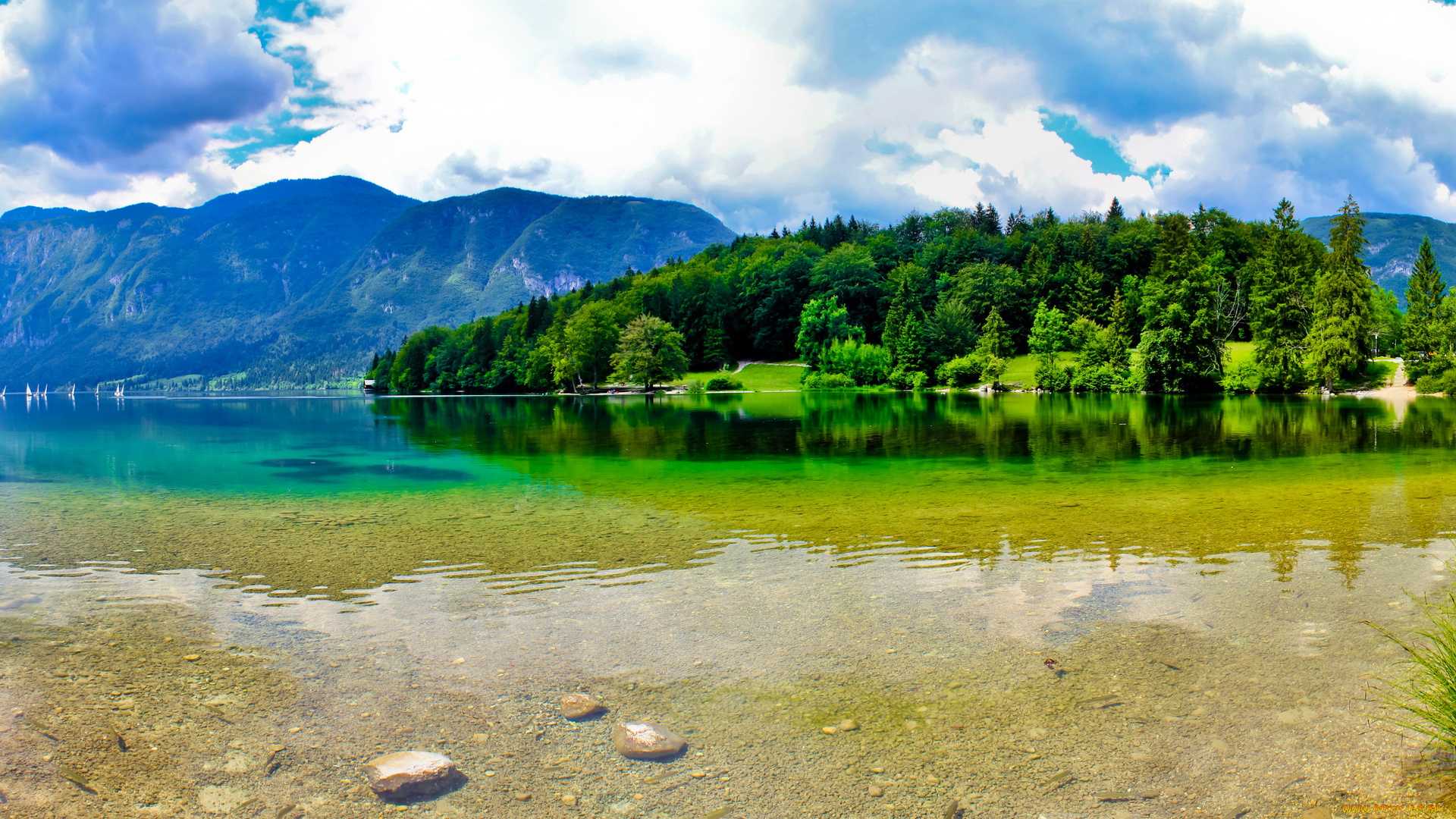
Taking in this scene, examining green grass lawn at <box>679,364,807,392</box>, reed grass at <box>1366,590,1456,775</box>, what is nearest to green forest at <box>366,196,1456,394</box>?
green grass lawn at <box>679,364,807,392</box>

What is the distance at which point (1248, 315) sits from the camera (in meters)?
103

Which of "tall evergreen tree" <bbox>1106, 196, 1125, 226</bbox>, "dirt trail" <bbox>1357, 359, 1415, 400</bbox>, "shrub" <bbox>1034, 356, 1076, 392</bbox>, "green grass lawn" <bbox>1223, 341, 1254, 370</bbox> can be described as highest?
"tall evergreen tree" <bbox>1106, 196, 1125, 226</bbox>

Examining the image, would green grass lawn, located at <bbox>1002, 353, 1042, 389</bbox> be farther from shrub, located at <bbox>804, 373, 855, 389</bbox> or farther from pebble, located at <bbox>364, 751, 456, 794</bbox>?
pebble, located at <bbox>364, 751, 456, 794</bbox>

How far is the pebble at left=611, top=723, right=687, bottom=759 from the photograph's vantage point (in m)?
6.14

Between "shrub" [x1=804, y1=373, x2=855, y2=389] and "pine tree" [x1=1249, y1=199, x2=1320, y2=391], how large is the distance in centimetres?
4917

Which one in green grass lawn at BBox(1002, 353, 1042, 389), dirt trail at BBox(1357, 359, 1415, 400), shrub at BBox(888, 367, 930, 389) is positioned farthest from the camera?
shrub at BBox(888, 367, 930, 389)

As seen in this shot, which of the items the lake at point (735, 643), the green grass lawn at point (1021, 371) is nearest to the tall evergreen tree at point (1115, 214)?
the green grass lawn at point (1021, 371)

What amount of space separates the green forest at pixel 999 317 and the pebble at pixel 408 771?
9079cm

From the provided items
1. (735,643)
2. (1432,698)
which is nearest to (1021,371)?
(735,643)

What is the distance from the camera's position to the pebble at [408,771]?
18.6 feet

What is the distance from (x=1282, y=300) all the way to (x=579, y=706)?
107678mm

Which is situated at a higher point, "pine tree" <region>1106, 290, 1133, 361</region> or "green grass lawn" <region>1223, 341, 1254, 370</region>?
"pine tree" <region>1106, 290, 1133, 361</region>

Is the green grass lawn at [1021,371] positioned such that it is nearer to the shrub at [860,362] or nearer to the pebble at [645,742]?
the shrub at [860,362]

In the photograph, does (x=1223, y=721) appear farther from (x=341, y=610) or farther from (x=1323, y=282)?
(x=1323, y=282)
